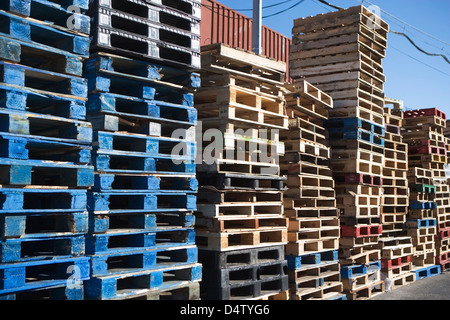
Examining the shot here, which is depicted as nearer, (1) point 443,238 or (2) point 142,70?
(2) point 142,70

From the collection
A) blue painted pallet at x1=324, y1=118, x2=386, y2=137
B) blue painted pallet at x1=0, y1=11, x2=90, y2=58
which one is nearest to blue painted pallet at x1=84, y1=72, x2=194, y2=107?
blue painted pallet at x1=0, y1=11, x2=90, y2=58

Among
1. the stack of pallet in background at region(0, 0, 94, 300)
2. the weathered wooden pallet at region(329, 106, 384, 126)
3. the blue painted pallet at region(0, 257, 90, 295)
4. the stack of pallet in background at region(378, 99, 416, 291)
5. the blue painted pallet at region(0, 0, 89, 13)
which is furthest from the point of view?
the stack of pallet in background at region(378, 99, 416, 291)

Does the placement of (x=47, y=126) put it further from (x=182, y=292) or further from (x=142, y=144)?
(x=182, y=292)

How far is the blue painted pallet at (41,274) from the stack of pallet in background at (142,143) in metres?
0.19

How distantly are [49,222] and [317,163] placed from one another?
4841 millimetres

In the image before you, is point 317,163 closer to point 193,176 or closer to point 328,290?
point 328,290

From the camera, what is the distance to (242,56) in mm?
7352

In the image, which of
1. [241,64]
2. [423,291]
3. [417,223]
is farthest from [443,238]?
[241,64]

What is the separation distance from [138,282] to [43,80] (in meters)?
2.48

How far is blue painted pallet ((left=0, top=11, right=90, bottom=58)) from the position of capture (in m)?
4.89

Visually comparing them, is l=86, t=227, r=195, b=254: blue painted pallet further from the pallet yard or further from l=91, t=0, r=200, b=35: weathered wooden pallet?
l=91, t=0, r=200, b=35: weathered wooden pallet

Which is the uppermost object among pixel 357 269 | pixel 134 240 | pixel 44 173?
pixel 44 173

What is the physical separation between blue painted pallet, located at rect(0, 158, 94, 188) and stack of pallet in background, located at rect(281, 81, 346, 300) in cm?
386

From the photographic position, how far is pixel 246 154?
7230mm
